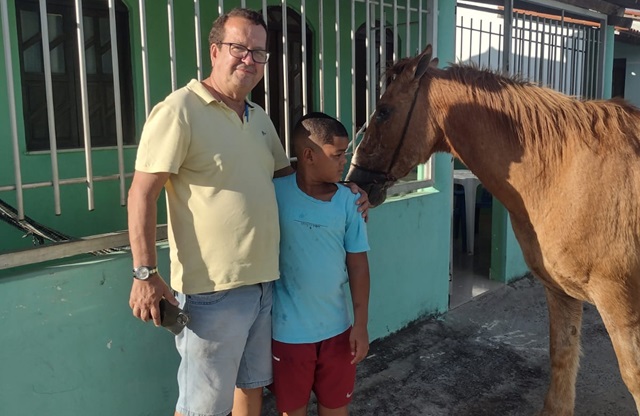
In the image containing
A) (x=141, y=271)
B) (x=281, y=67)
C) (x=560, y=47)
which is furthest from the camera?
(x=560, y=47)

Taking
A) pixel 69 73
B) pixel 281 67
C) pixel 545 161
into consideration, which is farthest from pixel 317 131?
pixel 281 67

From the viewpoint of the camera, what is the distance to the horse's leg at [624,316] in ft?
7.66

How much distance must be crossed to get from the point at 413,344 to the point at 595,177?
6.46 feet

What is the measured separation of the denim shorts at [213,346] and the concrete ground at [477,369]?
118 cm

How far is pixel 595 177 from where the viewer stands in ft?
7.68

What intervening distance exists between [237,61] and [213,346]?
3.20 feet

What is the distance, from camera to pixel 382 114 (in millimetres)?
2596

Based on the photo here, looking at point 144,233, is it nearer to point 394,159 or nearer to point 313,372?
point 313,372

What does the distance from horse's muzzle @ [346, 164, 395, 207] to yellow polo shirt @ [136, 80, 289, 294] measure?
828 millimetres

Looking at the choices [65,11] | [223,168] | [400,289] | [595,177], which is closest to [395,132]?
[595,177]

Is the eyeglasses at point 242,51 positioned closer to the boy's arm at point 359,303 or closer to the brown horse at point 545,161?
the boy's arm at point 359,303

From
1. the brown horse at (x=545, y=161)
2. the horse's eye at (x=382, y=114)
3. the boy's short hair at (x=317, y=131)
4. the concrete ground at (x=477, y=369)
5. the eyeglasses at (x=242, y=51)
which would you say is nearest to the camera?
the eyeglasses at (x=242, y=51)

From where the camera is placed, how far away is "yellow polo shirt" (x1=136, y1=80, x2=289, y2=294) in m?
1.76

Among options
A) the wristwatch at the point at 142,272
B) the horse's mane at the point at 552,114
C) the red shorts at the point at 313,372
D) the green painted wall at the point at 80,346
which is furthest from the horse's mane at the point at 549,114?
the green painted wall at the point at 80,346
